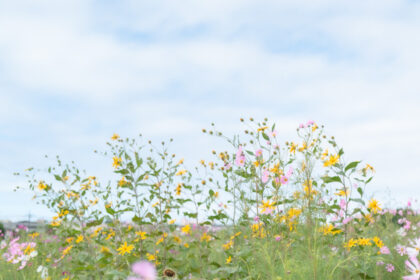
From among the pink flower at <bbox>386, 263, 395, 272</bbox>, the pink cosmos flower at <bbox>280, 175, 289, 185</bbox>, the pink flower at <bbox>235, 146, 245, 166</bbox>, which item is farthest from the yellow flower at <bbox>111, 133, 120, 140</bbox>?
the pink flower at <bbox>386, 263, 395, 272</bbox>

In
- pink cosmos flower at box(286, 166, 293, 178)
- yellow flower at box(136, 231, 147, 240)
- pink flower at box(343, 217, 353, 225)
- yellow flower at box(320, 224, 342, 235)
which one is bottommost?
yellow flower at box(136, 231, 147, 240)

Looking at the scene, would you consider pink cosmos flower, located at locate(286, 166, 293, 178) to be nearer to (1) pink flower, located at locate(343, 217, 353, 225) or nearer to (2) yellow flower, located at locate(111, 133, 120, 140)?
(1) pink flower, located at locate(343, 217, 353, 225)

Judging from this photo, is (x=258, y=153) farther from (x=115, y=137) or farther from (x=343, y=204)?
(x=115, y=137)

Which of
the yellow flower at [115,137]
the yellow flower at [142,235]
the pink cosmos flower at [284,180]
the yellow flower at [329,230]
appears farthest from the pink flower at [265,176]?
the yellow flower at [115,137]

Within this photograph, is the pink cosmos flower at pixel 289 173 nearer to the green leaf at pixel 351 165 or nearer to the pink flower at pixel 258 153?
the pink flower at pixel 258 153

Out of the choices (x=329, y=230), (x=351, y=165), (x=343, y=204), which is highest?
(x=351, y=165)

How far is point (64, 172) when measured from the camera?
13.3 ft

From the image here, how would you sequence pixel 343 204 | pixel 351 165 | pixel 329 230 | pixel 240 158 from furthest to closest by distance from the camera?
pixel 240 158, pixel 343 204, pixel 329 230, pixel 351 165

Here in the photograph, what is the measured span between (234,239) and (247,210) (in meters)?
0.33

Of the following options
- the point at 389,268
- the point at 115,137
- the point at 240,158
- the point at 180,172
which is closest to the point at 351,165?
the point at 240,158

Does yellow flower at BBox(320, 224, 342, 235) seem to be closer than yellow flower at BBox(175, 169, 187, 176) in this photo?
Yes

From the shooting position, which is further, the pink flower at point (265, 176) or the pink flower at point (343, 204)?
the pink flower at point (265, 176)

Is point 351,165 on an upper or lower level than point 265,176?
upper

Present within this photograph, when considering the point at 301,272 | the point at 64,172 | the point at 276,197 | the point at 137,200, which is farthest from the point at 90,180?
the point at 301,272
